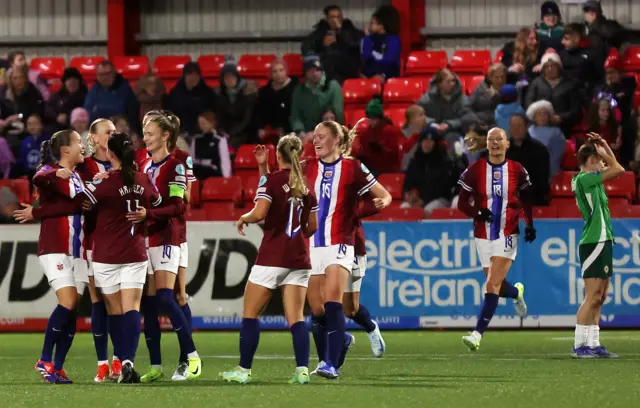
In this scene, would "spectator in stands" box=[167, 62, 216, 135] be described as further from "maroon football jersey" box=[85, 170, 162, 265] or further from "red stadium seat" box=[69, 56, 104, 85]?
"maroon football jersey" box=[85, 170, 162, 265]

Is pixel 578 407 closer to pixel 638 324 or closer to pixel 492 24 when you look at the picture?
pixel 638 324

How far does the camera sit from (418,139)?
17891 mm

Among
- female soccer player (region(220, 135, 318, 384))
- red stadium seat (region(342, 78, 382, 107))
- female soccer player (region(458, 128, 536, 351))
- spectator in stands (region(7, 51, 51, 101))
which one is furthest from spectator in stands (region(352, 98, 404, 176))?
female soccer player (region(220, 135, 318, 384))

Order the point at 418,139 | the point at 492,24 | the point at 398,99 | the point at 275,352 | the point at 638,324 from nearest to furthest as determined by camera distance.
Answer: the point at 275,352 < the point at 638,324 < the point at 418,139 < the point at 398,99 < the point at 492,24

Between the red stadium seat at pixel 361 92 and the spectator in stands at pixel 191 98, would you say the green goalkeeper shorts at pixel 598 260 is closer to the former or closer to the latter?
the red stadium seat at pixel 361 92

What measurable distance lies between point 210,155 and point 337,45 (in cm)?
350

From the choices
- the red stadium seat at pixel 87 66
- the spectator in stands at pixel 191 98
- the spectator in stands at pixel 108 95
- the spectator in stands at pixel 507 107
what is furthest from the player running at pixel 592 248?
the red stadium seat at pixel 87 66

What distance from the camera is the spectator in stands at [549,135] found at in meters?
17.7

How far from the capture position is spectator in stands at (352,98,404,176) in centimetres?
1817

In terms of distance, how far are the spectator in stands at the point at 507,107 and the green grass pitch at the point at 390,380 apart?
13.6 feet

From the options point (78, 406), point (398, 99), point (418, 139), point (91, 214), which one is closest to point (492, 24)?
point (398, 99)

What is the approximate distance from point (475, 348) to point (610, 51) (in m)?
8.67

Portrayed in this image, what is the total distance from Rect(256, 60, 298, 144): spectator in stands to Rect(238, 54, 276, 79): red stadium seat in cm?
236

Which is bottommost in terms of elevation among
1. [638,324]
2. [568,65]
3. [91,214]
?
[638,324]
